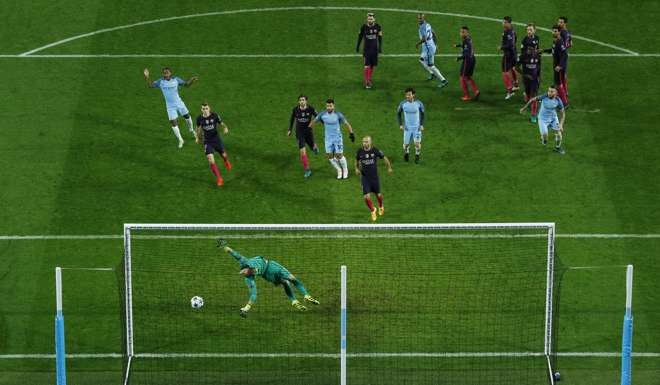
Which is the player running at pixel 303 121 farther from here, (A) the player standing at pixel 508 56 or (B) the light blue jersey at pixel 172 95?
(A) the player standing at pixel 508 56

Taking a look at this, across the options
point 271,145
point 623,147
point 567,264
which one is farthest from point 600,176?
point 271,145

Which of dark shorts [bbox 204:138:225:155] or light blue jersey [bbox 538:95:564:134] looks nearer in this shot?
dark shorts [bbox 204:138:225:155]

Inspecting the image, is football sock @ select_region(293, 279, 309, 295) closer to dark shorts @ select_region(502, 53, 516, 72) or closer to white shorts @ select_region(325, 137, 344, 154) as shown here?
white shorts @ select_region(325, 137, 344, 154)

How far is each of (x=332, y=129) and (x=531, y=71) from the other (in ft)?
20.8

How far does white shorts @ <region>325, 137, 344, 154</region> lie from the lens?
38375mm

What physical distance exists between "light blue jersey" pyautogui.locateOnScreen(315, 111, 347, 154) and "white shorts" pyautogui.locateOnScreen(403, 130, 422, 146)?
5.71 feet

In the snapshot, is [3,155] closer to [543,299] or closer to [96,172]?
[96,172]

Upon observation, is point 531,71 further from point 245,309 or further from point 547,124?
point 245,309

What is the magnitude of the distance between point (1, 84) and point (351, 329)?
49.4 feet

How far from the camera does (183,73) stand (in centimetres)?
4372

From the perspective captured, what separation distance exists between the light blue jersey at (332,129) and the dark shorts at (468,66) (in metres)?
5.03

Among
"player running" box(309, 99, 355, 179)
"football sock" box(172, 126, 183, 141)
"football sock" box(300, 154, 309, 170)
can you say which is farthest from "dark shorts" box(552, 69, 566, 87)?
"football sock" box(172, 126, 183, 141)

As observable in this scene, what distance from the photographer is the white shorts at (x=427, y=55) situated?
4288 cm

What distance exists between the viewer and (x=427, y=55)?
4303cm
